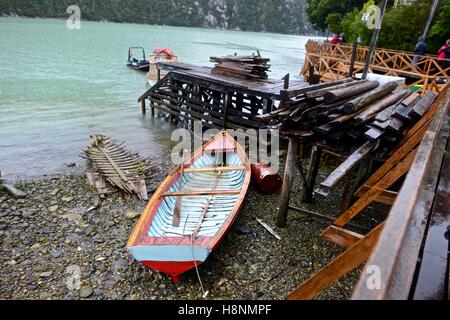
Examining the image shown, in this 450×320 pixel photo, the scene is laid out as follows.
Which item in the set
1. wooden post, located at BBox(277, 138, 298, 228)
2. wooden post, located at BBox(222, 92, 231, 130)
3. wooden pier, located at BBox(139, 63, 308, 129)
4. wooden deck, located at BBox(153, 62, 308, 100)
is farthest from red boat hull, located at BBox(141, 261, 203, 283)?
wooden post, located at BBox(222, 92, 231, 130)

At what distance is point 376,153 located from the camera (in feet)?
20.8

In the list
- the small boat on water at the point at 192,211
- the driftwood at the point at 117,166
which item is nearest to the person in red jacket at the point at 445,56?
the small boat on water at the point at 192,211

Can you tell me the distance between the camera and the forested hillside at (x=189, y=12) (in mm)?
89875

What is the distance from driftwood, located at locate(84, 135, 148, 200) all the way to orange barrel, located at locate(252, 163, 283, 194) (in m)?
3.24

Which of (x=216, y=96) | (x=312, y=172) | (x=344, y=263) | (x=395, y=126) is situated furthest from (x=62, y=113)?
(x=344, y=263)

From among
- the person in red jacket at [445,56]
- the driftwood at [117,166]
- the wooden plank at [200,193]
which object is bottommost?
the driftwood at [117,166]

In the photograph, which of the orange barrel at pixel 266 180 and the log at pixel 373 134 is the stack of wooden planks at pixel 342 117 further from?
the orange barrel at pixel 266 180

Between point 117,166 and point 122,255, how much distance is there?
4.58 meters

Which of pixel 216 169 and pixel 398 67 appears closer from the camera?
pixel 216 169

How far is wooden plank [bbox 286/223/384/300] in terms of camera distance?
2697mm

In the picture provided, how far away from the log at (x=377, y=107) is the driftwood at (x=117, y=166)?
19.7ft

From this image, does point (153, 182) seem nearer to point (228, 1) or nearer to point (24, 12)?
point (24, 12)

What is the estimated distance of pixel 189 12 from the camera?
147 meters

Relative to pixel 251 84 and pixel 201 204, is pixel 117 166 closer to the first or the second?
pixel 201 204
